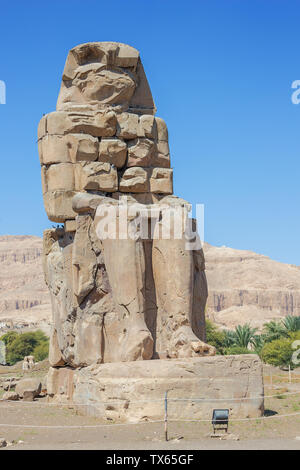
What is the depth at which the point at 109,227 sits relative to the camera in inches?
316

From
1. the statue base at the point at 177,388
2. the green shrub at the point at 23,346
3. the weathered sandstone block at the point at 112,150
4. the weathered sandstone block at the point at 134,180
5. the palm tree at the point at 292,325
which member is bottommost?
the green shrub at the point at 23,346

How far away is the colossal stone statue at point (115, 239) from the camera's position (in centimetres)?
780

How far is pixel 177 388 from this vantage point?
6.98 metres

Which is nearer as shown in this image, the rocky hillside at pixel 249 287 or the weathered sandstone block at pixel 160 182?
the weathered sandstone block at pixel 160 182

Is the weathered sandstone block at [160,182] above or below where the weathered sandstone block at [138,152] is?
below

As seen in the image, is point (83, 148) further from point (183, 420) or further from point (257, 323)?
point (257, 323)

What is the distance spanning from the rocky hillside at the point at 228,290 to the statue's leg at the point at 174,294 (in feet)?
Result: 183

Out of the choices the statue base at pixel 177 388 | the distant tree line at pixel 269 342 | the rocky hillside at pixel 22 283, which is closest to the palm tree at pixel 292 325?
the distant tree line at pixel 269 342

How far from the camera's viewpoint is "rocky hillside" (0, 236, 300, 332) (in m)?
Result: 77.8

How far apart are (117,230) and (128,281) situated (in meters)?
0.61

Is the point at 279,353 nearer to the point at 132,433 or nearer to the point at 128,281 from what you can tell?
the point at 128,281

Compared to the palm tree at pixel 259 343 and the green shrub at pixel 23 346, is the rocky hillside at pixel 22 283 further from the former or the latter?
the palm tree at pixel 259 343
